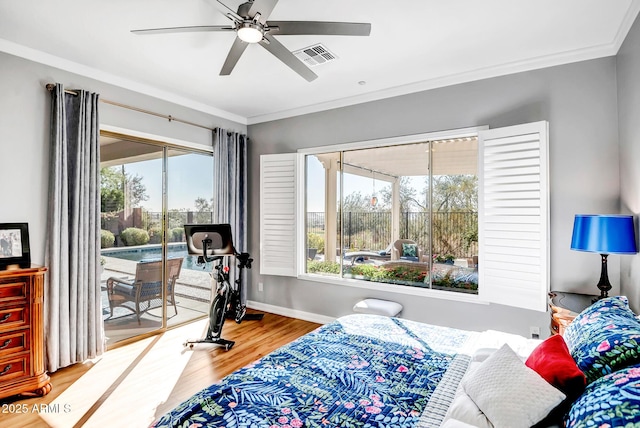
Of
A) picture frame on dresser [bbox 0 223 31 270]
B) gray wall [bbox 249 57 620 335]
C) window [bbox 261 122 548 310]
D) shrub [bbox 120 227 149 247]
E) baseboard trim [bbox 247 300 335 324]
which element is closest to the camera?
picture frame on dresser [bbox 0 223 31 270]

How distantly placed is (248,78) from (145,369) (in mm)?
3032

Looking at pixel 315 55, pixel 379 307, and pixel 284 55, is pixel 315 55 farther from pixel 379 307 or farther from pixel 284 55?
pixel 379 307

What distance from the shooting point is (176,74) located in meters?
3.43

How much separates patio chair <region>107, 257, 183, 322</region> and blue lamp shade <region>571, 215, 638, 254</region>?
162 inches

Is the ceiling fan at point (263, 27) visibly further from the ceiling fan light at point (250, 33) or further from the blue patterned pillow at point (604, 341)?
the blue patterned pillow at point (604, 341)

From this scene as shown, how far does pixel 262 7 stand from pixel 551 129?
267 cm

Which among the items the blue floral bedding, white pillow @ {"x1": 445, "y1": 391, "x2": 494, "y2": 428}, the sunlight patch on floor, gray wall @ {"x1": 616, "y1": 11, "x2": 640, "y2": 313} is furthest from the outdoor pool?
gray wall @ {"x1": 616, "y1": 11, "x2": 640, "y2": 313}

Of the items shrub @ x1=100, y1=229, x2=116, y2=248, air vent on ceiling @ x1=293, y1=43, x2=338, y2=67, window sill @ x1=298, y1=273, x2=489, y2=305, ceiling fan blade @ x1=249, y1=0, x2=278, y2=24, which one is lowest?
window sill @ x1=298, y1=273, x2=489, y2=305

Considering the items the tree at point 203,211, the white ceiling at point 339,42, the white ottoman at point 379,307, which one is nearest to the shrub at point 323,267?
the white ottoman at point 379,307

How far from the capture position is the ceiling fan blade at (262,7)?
185cm

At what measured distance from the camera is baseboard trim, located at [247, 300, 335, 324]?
4.35 m

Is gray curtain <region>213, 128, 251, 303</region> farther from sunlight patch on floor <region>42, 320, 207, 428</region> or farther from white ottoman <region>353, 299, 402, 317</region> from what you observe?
white ottoman <region>353, 299, 402, 317</region>

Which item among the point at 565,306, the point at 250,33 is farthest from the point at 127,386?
the point at 565,306

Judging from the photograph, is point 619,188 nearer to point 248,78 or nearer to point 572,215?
point 572,215
